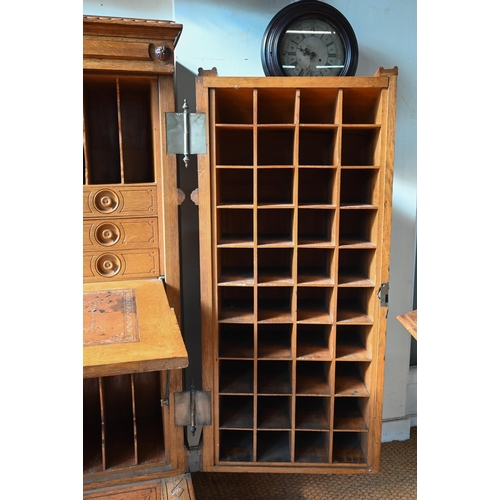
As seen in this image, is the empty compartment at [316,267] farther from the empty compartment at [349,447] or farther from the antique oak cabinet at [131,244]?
the empty compartment at [349,447]

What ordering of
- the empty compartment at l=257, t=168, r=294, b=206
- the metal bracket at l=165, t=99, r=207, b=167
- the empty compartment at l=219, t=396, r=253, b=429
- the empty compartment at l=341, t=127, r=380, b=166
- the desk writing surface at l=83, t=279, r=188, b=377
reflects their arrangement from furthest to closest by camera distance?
the empty compartment at l=257, t=168, r=294, b=206
the empty compartment at l=341, t=127, r=380, b=166
the empty compartment at l=219, t=396, r=253, b=429
the metal bracket at l=165, t=99, r=207, b=167
the desk writing surface at l=83, t=279, r=188, b=377

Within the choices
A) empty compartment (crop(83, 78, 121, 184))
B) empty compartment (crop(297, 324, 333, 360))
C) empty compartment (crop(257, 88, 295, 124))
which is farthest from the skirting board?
empty compartment (crop(83, 78, 121, 184))

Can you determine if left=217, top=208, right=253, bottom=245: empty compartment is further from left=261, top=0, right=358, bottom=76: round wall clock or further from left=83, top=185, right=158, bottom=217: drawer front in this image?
left=261, top=0, right=358, bottom=76: round wall clock

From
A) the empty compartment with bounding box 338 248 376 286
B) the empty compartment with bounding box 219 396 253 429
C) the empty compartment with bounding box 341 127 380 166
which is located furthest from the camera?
the empty compartment with bounding box 341 127 380 166

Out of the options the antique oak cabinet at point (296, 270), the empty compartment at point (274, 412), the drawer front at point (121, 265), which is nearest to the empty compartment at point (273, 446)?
the antique oak cabinet at point (296, 270)

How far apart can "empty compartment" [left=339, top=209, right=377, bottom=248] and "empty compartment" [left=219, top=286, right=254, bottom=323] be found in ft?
1.67

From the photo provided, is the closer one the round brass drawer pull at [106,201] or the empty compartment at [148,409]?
the round brass drawer pull at [106,201]

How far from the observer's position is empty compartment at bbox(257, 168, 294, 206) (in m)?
2.22

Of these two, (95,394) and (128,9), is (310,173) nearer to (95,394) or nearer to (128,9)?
(128,9)

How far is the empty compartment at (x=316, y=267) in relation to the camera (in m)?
1.91

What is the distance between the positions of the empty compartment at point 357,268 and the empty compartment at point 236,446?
877 mm

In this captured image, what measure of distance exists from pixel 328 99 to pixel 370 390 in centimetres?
125

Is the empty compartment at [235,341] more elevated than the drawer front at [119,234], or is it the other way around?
the drawer front at [119,234]
